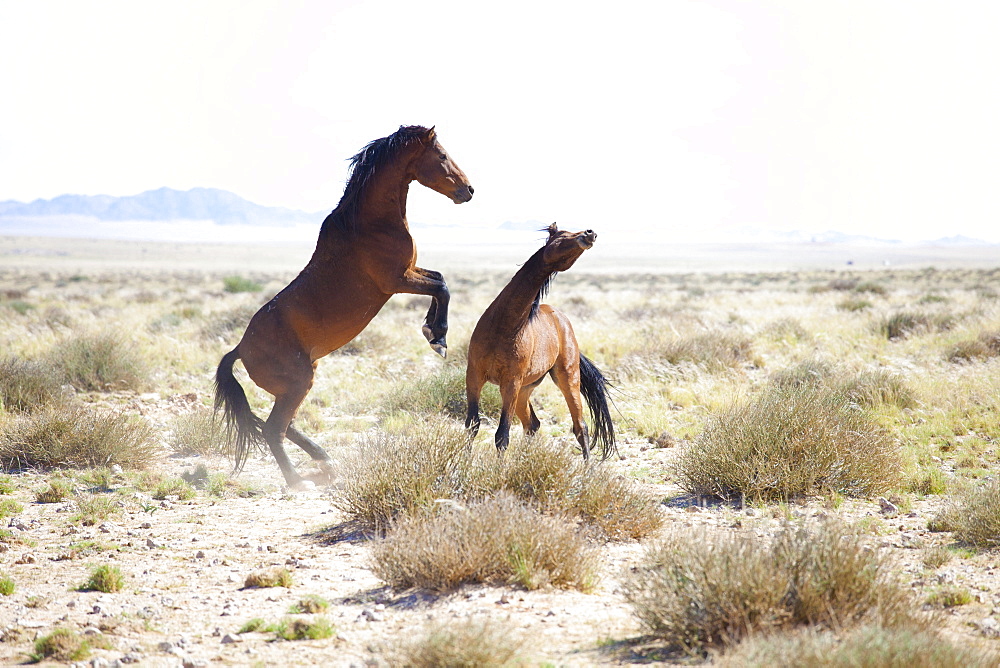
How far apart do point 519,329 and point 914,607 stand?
325 cm

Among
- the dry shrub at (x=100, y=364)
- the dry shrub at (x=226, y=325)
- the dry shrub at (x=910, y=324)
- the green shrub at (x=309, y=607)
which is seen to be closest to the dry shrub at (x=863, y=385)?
the dry shrub at (x=910, y=324)

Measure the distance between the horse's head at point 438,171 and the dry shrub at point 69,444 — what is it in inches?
158

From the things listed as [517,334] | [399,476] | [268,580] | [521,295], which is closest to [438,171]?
[521,295]

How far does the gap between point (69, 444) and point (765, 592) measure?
6.74 metres

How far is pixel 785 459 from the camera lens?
6.48 metres

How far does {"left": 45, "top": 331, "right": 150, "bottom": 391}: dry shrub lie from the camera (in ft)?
37.4

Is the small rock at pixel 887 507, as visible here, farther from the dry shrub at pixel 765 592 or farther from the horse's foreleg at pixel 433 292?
the horse's foreleg at pixel 433 292

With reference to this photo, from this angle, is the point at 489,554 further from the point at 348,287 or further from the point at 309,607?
the point at 348,287

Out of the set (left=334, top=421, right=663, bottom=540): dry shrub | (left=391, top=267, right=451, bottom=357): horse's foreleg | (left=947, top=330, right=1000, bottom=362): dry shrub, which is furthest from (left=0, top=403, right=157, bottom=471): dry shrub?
(left=947, top=330, right=1000, bottom=362): dry shrub

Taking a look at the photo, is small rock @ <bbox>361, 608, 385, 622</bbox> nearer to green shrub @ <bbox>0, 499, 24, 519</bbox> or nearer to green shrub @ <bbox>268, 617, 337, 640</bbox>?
green shrub @ <bbox>268, 617, 337, 640</bbox>

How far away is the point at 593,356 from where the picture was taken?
14.1 m

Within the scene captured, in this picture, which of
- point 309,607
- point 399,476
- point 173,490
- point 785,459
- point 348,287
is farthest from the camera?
point 173,490

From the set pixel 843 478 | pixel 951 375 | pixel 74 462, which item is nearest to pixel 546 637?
pixel 843 478

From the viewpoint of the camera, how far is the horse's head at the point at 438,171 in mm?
6383
